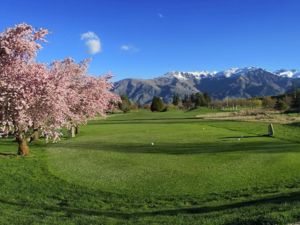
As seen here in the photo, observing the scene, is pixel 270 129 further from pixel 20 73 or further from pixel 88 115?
pixel 20 73

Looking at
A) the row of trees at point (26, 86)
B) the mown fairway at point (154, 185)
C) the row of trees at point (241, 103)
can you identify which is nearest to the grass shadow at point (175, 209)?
the mown fairway at point (154, 185)

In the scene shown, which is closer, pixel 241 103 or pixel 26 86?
pixel 26 86

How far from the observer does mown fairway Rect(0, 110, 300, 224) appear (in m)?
13.6

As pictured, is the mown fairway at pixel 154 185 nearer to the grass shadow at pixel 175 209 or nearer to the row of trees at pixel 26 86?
the grass shadow at pixel 175 209

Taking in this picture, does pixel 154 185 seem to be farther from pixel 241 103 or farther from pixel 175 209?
pixel 241 103

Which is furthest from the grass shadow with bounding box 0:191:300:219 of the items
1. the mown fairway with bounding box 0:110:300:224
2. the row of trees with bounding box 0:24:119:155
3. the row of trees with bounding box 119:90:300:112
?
the row of trees with bounding box 119:90:300:112

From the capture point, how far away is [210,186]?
19.1 m

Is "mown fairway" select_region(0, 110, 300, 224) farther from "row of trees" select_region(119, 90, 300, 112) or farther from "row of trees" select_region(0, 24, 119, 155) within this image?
"row of trees" select_region(119, 90, 300, 112)

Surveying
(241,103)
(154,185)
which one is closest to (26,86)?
(154,185)

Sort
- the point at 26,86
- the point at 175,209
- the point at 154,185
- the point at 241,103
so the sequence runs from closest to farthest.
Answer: the point at 175,209 → the point at 26,86 → the point at 154,185 → the point at 241,103

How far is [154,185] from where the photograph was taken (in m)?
19.5

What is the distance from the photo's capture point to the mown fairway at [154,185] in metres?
13.6

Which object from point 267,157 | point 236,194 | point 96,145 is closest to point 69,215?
point 236,194

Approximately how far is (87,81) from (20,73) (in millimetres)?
16932
